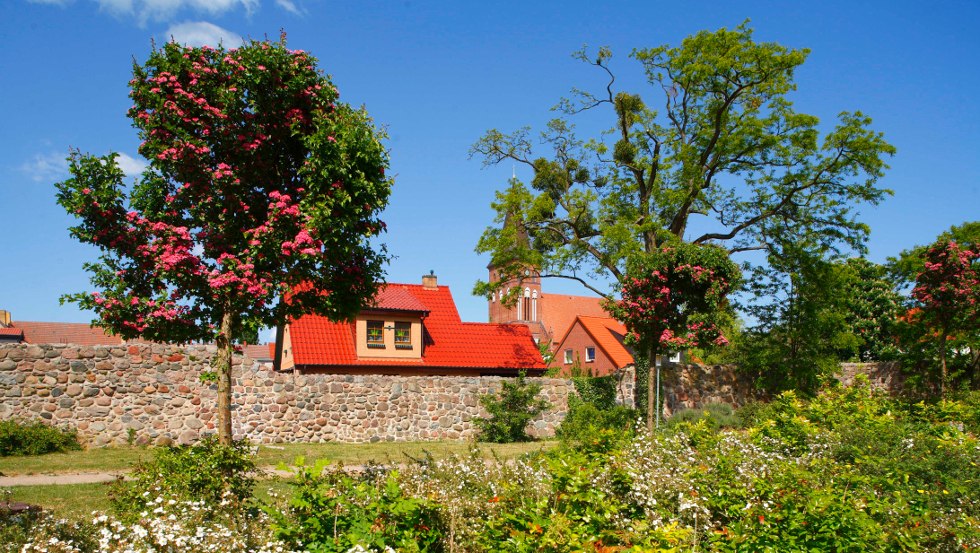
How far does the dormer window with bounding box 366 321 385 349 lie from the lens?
22.7m

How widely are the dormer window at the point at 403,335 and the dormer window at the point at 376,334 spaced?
1.59 ft

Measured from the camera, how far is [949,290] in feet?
68.1

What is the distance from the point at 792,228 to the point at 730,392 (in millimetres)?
6192

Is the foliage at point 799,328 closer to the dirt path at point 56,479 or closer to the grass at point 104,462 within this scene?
the grass at point 104,462

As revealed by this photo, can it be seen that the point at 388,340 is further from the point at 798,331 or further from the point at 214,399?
the point at 798,331

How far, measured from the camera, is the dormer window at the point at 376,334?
A: 22672 mm

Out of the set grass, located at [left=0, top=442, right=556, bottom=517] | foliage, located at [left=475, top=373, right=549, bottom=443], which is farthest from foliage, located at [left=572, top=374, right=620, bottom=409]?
grass, located at [left=0, top=442, right=556, bottom=517]

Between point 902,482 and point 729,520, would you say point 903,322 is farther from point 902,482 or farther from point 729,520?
point 729,520

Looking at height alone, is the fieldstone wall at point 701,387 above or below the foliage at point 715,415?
above

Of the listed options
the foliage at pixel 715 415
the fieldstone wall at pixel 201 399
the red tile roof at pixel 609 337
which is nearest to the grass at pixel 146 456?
the fieldstone wall at pixel 201 399

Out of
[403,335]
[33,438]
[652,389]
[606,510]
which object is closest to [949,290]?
[652,389]

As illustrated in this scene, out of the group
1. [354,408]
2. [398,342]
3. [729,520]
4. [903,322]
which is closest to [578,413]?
[354,408]

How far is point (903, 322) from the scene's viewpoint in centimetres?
2552

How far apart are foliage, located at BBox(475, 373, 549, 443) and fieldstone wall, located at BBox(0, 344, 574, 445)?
108 cm
